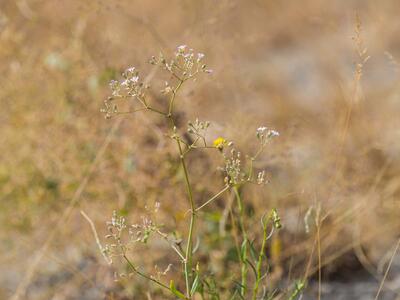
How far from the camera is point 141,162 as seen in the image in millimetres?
3514

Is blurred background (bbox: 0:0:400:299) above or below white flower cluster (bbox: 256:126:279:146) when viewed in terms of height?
above

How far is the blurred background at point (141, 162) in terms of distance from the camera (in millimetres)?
3395

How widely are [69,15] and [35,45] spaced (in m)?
0.27

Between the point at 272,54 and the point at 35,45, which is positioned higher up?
the point at 272,54

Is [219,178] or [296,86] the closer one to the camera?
[219,178]

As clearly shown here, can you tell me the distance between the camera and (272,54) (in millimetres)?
8008

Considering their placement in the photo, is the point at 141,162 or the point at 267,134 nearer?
the point at 267,134

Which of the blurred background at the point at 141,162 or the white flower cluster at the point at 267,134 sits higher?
the blurred background at the point at 141,162

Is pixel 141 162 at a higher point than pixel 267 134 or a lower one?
higher

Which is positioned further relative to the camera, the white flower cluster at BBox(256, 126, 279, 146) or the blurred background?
the blurred background

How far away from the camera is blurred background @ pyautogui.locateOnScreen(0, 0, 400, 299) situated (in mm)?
3395

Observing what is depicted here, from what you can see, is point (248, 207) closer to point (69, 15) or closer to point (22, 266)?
point (22, 266)

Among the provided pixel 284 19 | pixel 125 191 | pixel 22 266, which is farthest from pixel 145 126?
pixel 284 19

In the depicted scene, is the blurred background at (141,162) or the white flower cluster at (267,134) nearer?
the white flower cluster at (267,134)
